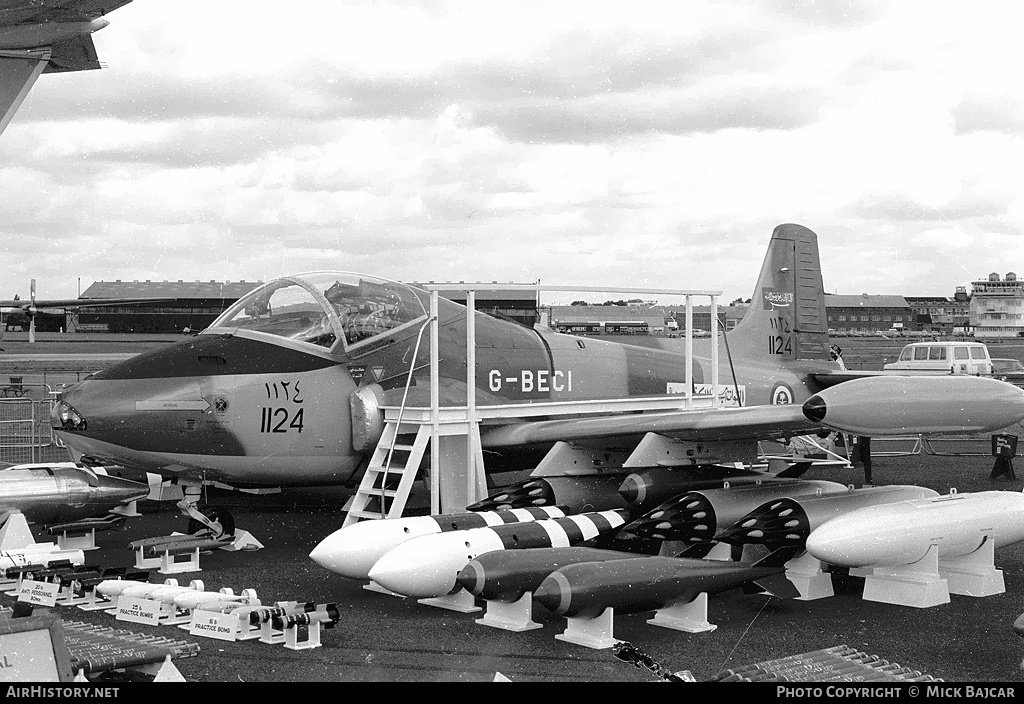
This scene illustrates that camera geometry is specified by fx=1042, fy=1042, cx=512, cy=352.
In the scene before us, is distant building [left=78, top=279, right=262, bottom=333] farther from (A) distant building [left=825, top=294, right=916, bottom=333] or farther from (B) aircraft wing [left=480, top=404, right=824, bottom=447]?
(A) distant building [left=825, top=294, right=916, bottom=333]

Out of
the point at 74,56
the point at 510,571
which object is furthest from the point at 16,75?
the point at 510,571

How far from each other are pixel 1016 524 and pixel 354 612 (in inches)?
226

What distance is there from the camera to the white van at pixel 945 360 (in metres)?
32.2

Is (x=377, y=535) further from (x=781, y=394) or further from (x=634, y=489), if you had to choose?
(x=781, y=394)

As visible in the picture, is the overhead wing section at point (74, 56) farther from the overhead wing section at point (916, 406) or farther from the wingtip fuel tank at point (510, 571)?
the overhead wing section at point (916, 406)

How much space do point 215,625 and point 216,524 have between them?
3143mm

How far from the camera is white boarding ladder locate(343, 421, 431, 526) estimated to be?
9.93m

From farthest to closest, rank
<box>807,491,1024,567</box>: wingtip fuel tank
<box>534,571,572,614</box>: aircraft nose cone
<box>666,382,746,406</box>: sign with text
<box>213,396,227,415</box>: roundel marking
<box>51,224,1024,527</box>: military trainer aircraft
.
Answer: <box>666,382,746,406</box>: sign with text, <box>213,396,227,415</box>: roundel marking, <box>51,224,1024,527</box>: military trainer aircraft, <box>807,491,1024,567</box>: wingtip fuel tank, <box>534,571,572,614</box>: aircraft nose cone

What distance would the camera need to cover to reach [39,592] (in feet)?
27.6

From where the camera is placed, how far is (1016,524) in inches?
359

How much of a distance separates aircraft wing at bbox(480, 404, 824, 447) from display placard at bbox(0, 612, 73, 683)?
5.99 meters

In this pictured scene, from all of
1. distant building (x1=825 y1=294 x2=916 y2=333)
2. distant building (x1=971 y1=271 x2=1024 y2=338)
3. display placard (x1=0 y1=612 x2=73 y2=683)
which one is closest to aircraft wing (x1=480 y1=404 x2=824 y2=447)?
display placard (x1=0 y1=612 x2=73 y2=683)

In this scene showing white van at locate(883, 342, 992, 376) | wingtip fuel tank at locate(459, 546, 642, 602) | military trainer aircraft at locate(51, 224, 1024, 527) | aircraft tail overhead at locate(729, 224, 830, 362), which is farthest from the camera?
white van at locate(883, 342, 992, 376)
